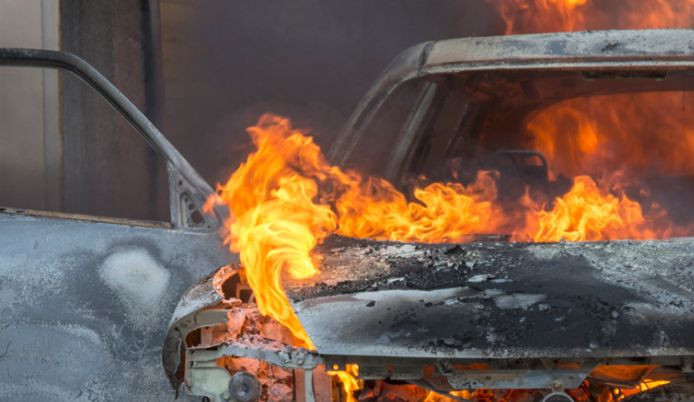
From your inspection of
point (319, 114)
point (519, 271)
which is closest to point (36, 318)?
point (519, 271)

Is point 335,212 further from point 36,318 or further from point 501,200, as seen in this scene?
point 36,318

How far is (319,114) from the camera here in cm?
879

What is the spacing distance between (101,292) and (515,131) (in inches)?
68.9

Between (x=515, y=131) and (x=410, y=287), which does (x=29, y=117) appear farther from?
(x=410, y=287)

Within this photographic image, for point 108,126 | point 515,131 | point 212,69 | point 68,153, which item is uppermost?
point 212,69

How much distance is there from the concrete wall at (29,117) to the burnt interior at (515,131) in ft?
9.79

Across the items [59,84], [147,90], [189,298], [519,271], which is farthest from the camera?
[147,90]

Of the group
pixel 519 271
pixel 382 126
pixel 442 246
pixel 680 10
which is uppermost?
pixel 680 10

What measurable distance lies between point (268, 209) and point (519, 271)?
1.13 meters

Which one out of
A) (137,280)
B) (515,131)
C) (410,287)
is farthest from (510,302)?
(137,280)

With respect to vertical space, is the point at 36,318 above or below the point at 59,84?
below

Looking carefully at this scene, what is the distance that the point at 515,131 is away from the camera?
4.01 m

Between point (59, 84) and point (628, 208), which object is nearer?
point (628, 208)

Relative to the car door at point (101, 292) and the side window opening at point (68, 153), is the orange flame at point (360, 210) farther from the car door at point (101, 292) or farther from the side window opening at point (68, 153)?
the side window opening at point (68, 153)
